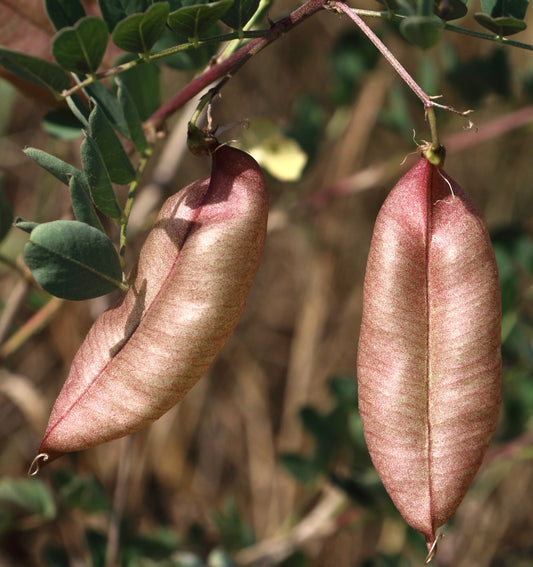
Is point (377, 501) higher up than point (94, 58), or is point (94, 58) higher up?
point (94, 58)

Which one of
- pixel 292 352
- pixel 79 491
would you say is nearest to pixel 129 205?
pixel 79 491

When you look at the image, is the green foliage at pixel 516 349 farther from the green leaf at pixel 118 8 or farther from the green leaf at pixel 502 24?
the green leaf at pixel 118 8

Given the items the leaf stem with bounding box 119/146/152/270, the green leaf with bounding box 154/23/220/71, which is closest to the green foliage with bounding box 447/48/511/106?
the green leaf with bounding box 154/23/220/71

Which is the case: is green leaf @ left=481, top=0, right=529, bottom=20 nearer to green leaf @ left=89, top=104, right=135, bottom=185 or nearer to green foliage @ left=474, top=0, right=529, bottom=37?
green foliage @ left=474, top=0, right=529, bottom=37

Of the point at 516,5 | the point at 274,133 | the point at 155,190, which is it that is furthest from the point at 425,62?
the point at 516,5

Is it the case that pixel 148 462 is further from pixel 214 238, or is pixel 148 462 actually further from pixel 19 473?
pixel 214 238

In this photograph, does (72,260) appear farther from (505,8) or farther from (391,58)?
(505,8)
